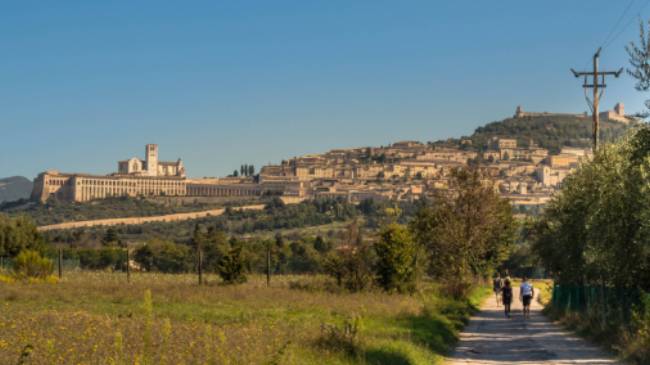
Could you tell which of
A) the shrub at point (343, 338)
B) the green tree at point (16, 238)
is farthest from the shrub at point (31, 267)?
the shrub at point (343, 338)

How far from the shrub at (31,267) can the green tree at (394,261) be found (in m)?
12.3

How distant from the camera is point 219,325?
17.5 m

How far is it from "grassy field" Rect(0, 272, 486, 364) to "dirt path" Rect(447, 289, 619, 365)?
603 mm

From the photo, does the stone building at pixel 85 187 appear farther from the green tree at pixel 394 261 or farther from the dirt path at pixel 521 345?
the dirt path at pixel 521 345

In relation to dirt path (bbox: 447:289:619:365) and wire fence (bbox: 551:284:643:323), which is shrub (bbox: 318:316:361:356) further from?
wire fence (bbox: 551:284:643:323)

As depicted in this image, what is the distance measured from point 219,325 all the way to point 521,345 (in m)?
6.76

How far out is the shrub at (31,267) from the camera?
33031mm

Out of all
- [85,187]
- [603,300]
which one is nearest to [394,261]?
[603,300]

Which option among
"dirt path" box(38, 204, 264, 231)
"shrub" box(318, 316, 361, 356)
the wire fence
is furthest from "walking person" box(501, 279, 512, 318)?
"dirt path" box(38, 204, 264, 231)

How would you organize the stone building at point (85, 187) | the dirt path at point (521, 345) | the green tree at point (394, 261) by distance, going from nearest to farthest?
1. the dirt path at point (521, 345)
2. the green tree at point (394, 261)
3. the stone building at point (85, 187)

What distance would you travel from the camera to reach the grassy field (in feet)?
35.9

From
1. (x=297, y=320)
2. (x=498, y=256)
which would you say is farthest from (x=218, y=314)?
(x=498, y=256)

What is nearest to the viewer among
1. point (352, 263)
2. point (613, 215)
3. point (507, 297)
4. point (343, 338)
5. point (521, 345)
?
point (343, 338)

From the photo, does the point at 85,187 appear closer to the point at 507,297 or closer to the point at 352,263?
the point at 352,263
